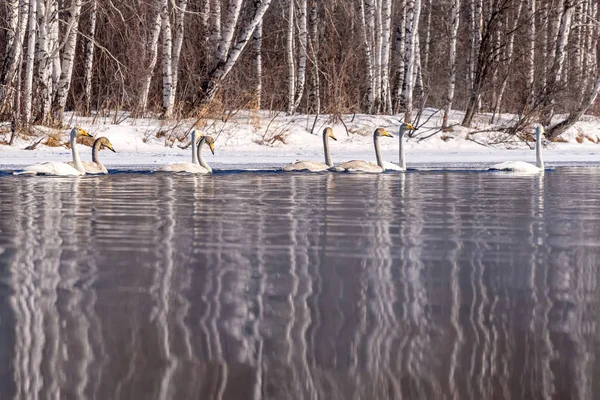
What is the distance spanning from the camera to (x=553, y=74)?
27922 mm

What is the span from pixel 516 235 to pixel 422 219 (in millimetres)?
1304

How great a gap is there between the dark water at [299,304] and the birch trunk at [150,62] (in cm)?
1577

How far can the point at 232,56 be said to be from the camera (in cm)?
2433

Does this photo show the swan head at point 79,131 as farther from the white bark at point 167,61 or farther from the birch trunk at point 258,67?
the birch trunk at point 258,67

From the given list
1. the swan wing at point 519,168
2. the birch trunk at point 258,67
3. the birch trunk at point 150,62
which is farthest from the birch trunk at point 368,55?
the swan wing at point 519,168

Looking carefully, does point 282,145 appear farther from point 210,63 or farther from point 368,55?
point 368,55

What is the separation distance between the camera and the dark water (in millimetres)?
3062

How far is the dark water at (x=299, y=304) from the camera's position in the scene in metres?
3.06

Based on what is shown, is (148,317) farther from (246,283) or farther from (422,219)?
(422,219)

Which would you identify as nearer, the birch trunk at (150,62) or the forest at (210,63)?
→ the forest at (210,63)

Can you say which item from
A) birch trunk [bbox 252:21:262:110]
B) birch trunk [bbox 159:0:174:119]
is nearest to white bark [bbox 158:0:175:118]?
birch trunk [bbox 159:0:174:119]

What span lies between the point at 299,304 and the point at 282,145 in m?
19.9

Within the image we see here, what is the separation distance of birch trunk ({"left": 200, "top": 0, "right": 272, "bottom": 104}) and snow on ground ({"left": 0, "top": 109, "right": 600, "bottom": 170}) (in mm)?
824

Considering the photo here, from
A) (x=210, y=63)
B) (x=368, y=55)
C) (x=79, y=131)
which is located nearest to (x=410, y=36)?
(x=368, y=55)
